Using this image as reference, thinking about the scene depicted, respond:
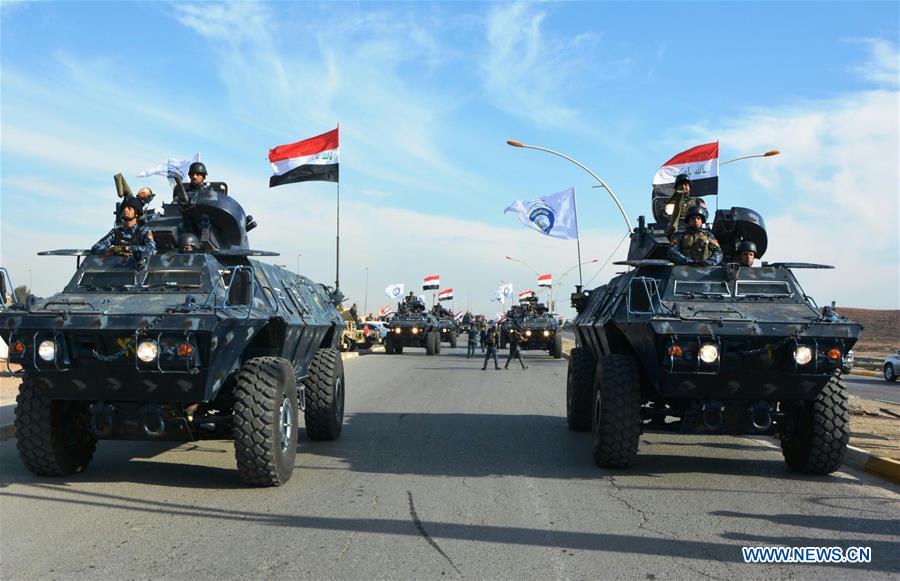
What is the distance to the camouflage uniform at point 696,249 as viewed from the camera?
9648 millimetres

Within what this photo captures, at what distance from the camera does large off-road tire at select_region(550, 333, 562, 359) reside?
35.3 meters

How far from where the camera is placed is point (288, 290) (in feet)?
32.7

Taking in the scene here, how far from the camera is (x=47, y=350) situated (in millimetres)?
7238

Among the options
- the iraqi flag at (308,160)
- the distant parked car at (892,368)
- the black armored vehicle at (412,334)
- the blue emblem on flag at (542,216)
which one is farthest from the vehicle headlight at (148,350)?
the black armored vehicle at (412,334)

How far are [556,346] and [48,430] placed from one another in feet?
95.3

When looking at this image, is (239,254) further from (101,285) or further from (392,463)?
(392,463)

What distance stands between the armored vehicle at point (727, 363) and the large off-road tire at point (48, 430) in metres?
4.86

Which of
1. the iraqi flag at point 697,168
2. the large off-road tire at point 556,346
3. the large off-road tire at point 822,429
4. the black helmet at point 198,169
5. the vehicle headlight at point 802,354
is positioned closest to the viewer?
the vehicle headlight at point 802,354

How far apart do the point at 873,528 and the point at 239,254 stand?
20.4 ft

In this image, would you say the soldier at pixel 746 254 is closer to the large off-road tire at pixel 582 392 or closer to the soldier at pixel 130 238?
the large off-road tire at pixel 582 392

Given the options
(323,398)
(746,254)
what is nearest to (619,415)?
(746,254)

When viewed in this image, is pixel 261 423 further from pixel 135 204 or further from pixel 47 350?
pixel 135 204

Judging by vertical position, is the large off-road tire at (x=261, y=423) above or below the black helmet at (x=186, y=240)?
below

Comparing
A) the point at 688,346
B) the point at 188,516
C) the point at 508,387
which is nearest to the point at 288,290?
the point at 188,516
